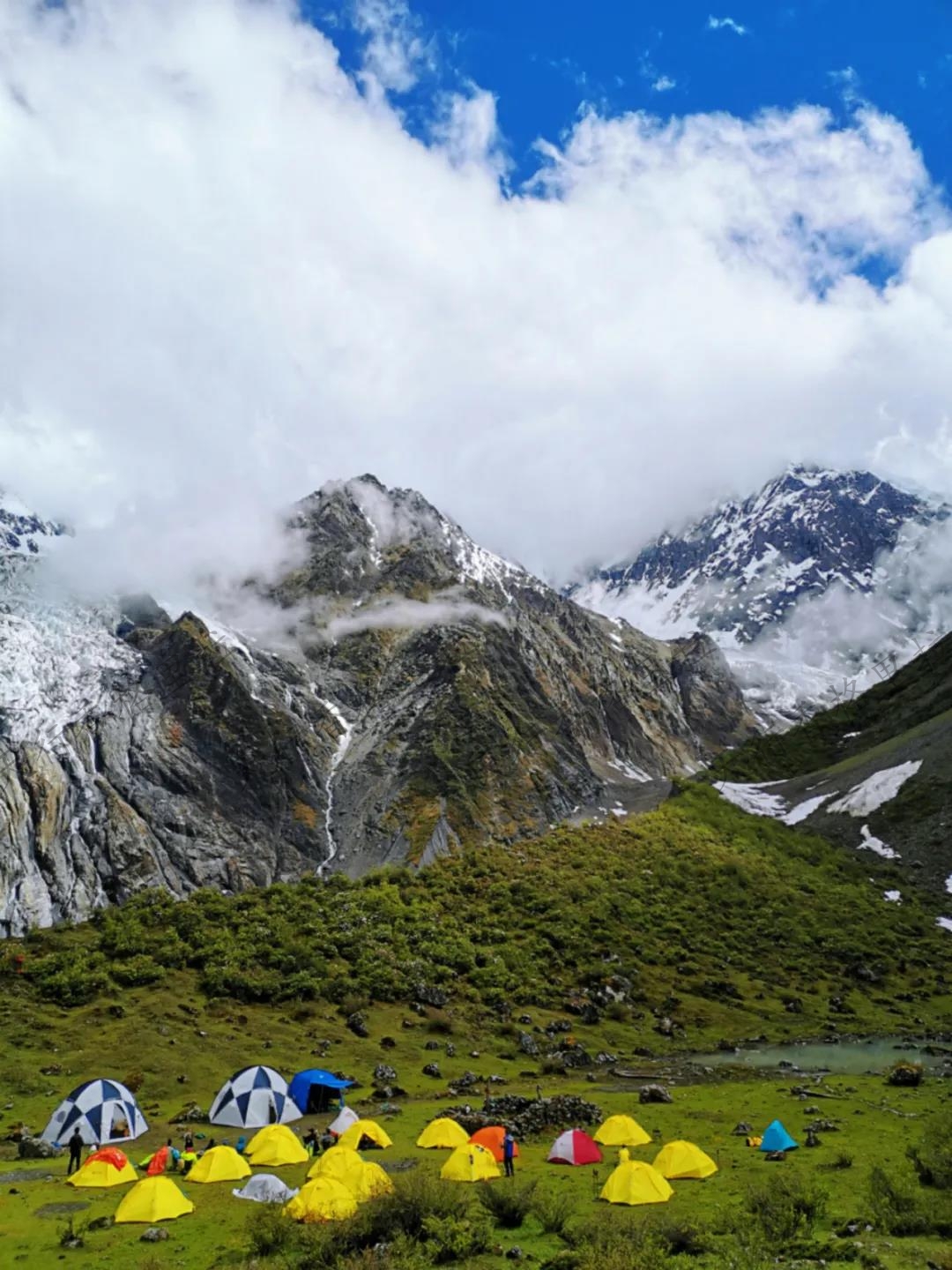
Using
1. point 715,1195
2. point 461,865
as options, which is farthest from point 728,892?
point 715,1195

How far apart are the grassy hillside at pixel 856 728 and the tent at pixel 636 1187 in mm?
132139

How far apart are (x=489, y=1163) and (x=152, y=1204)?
33.6 ft

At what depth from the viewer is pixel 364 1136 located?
30875 mm

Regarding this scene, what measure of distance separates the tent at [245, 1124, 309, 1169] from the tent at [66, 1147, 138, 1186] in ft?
13.0

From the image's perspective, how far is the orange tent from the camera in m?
28.2

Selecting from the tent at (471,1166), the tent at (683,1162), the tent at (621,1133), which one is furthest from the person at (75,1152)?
the tent at (683,1162)

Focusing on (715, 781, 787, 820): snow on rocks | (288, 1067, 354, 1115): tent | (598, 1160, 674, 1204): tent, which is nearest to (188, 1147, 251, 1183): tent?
(288, 1067, 354, 1115): tent

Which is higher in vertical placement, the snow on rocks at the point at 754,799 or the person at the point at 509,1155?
the snow on rocks at the point at 754,799

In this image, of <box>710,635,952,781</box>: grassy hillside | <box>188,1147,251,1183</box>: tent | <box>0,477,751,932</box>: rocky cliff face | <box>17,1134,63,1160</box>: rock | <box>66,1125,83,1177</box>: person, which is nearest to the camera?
<box>188,1147,251,1183</box>: tent

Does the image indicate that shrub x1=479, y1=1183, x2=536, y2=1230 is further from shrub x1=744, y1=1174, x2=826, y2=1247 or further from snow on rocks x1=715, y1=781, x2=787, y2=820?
snow on rocks x1=715, y1=781, x2=787, y2=820

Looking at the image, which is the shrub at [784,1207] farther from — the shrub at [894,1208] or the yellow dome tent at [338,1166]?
the yellow dome tent at [338,1166]

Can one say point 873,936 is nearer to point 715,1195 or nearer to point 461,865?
point 461,865

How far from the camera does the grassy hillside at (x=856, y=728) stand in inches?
5846

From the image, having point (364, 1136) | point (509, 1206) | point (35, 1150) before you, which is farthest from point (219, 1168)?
point (509, 1206)
